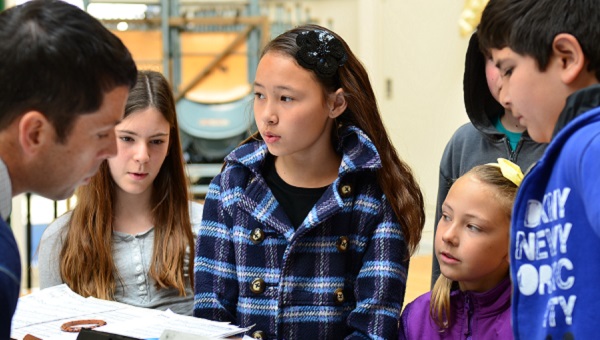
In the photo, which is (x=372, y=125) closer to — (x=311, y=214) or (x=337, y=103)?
(x=337, y=103)

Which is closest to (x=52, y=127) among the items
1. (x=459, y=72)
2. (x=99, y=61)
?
(x=99, y=61)

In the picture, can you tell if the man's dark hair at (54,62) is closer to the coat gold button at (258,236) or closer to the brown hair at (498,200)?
the coat gold button at (258,236)

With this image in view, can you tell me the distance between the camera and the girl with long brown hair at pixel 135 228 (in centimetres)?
202

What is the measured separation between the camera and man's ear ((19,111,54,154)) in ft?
3.54

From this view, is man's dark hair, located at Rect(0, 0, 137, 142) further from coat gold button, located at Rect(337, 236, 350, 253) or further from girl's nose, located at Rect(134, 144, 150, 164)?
girl's nose, located at Rect(134, 144, 150, 164)

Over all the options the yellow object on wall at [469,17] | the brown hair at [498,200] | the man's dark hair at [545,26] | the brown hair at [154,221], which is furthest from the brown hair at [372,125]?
the yellow object on wall at [469,17]

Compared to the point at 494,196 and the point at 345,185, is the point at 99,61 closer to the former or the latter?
the point at 345,185

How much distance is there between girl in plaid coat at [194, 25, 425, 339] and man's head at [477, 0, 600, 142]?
59 cm

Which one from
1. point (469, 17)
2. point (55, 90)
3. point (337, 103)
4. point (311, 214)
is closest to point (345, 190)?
point (311, 214)

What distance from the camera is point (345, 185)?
1692 mm

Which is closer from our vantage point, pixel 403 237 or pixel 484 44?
pixel 484 44

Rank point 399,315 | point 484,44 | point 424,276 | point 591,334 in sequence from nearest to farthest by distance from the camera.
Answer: point 591,334, point 484,44, point 399,315, point 424,276

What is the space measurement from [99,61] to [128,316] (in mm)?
639

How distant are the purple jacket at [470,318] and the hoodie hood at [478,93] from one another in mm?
461
